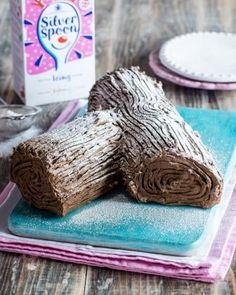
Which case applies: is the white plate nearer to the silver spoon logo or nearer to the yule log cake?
the silver spoon logo

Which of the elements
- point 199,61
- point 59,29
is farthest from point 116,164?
point 199,61

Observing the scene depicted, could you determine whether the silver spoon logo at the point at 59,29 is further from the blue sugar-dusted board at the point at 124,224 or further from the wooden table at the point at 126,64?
the blue sugar-dusted board at the point at 124,224

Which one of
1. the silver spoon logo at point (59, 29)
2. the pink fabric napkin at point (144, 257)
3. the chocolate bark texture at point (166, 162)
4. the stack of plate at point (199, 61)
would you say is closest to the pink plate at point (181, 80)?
the stack of plate at point (199, 61)

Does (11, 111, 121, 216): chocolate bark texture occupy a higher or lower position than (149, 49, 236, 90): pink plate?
higher

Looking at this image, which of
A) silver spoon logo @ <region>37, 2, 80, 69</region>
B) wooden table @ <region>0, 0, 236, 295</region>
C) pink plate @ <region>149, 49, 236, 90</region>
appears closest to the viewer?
wooden table @ <region>0, 0, 236, 295</region>

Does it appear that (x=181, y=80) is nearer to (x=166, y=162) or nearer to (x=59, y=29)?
(x=59, y=29)

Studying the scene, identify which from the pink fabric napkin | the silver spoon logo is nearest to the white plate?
the silver spoon logo
